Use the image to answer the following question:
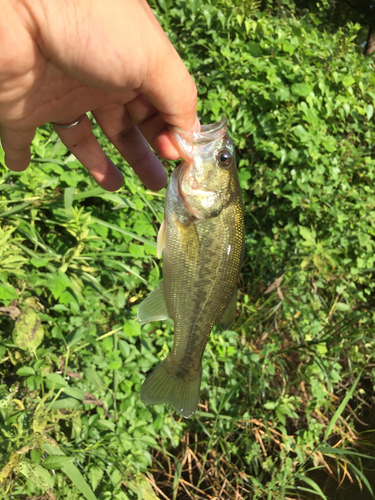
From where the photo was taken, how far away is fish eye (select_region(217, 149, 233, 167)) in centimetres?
178

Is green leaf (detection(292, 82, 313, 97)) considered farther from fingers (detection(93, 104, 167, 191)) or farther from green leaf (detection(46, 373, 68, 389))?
green leaf (detection(46, 373, 68, 389))

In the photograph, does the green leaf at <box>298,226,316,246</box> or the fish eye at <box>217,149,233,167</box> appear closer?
the fish eye at <box>217,149,233,167</box>

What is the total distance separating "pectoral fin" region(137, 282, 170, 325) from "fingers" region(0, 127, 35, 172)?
919 mm

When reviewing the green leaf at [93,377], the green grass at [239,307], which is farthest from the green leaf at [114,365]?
the green leaf at [93,377]

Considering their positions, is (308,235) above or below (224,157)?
below

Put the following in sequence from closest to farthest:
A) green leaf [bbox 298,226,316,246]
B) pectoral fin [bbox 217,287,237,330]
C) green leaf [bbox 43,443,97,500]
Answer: pectoral fin [bbox 217,287,237,330] < green leaf [bbox 43,443,97,500] < green leaf [bbox 298,226,316,246]

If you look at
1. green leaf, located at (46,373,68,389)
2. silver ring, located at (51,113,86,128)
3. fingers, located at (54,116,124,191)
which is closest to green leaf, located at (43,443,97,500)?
green leaf, located at (46,373,68,389)

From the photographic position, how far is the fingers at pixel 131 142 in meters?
1.94

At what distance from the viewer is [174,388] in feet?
6.04

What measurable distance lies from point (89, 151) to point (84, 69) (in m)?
0.71

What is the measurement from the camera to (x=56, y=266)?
2.53m

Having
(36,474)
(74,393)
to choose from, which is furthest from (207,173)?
(36,474)

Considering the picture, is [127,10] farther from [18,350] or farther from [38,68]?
[18,350]

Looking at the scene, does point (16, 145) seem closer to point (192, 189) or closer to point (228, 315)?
point (192, 189)
